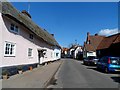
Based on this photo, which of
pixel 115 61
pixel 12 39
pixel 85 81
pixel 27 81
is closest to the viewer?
pixel 27 81

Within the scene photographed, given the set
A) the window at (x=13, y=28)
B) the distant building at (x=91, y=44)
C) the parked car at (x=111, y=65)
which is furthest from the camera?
the distant building at (x=91, y=44)

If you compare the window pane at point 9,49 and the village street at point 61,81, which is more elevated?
the window pane at point 9,49

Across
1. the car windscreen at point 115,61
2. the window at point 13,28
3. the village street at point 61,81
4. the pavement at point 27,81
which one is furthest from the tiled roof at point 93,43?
the pavement at point 27,81

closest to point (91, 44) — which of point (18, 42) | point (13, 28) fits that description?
point (18, 42)

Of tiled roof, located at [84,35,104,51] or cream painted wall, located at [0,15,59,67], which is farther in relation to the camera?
tiled roof, located at [84,35,104,51]

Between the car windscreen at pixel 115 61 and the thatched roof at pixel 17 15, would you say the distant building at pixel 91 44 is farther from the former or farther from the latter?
the car windscreen at pixel 115 61

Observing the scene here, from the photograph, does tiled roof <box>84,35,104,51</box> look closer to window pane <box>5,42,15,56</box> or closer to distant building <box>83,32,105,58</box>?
distant building <box>83,32,105,58</box>

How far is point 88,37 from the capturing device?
60.9 metres

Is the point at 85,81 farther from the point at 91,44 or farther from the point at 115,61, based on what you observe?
the point at 91,44

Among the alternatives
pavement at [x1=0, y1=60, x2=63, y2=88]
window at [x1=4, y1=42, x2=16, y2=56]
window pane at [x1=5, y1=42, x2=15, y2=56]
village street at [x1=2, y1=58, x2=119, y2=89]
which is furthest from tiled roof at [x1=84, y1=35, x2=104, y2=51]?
pavement at [x1=0, y1=60, x2=63, y2=88]

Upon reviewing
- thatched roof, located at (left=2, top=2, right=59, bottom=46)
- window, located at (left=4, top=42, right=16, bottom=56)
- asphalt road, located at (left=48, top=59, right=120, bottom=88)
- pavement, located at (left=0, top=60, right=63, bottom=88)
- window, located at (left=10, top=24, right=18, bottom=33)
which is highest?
thatched roof, located at (left=2, top=2, right=59, bottom=46)

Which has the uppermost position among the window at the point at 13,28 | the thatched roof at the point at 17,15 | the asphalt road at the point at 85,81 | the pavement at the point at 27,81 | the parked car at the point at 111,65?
the thatched roof at the point at 17,15

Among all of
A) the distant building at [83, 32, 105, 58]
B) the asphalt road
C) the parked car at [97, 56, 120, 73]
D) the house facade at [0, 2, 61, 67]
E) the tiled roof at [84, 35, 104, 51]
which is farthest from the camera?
the tiled roof at [84, 35, 104, 51]

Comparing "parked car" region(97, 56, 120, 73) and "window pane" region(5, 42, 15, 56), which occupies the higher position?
"window pane" region(5, 42, 15, 56)
